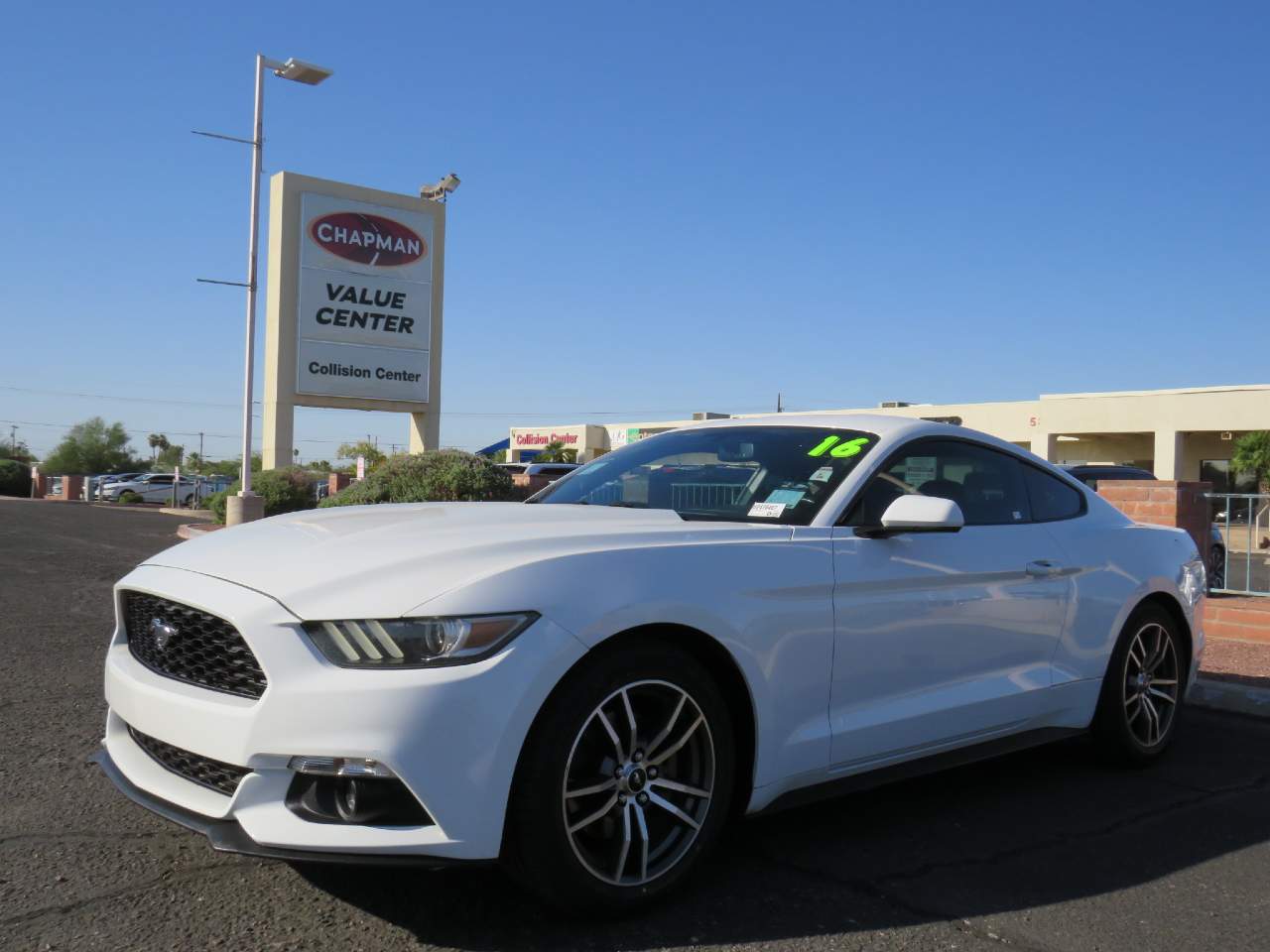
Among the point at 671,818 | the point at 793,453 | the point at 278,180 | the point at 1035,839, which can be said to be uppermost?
the point at 278,180

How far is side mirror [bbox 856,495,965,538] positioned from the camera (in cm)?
393

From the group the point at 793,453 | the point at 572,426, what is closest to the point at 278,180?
the point at 793,453

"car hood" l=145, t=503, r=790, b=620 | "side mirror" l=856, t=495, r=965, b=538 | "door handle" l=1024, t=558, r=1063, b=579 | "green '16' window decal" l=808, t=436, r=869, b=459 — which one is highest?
"green '16' window decal" l=808, t=436, r=869, b=459

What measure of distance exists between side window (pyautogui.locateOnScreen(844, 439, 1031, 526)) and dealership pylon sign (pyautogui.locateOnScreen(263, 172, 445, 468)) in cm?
2386

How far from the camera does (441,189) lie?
30.0m

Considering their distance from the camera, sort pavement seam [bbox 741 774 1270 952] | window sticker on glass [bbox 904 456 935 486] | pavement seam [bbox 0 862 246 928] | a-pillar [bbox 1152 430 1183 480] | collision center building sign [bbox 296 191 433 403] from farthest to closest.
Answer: a-pillar [bbox 1152 430 1183 480] → collision center building sign [bbox 296 191 433 403] → window sticker on glass [bbox 904 456 935 486] → pavement seam [bbox 741 774 1270 952] → pavement seam [bbox 0 862 246 928]

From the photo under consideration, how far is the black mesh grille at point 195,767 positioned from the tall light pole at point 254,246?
1790 cm

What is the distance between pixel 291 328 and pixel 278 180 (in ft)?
11.8

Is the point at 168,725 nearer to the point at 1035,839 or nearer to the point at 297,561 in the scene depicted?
the point at 297,561

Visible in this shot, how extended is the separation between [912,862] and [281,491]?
794 inches

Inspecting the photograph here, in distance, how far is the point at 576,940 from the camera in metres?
3.17

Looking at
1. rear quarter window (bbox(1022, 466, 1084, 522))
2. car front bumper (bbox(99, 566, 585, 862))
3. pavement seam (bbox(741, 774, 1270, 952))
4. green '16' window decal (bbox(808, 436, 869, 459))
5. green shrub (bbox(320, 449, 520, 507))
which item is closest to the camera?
car front bumper (bbox(99, 566, 585, 862))

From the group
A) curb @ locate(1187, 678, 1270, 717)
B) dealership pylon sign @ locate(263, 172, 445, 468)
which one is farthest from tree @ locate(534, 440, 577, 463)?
curb @ locate(1187, 678, 1270, 717)

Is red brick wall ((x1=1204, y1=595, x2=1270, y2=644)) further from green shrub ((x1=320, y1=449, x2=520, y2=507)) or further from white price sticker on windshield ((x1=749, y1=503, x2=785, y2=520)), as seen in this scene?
green shrub ((x1=320, y1=449, x2=520, y2=507))
